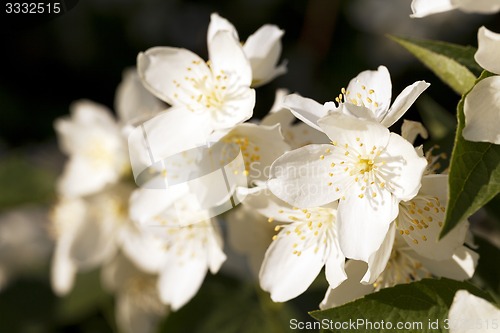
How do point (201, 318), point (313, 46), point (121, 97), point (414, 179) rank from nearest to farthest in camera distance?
point (414, 179), point (201, 318), point (121, 97), point (313, 46)

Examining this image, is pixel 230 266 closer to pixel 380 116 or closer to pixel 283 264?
pixel 283 264

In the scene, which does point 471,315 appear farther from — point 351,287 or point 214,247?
point 214,247

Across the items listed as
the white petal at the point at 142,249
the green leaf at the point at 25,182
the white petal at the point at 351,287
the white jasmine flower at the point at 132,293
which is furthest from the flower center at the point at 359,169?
the green leaf at the point at 25,182

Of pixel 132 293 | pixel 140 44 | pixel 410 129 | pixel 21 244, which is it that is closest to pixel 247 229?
pixel 410 129

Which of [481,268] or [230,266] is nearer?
[481,268]

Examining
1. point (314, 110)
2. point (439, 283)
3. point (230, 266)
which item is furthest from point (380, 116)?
point (230, 266)

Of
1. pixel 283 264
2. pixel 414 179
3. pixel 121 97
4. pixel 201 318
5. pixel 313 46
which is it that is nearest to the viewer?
pixel 414 179

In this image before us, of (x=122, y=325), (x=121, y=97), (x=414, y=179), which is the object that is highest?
(x=414, y=179)

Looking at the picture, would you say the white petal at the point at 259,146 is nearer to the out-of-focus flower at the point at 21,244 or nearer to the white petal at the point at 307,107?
the white petal at the point at 307,107
